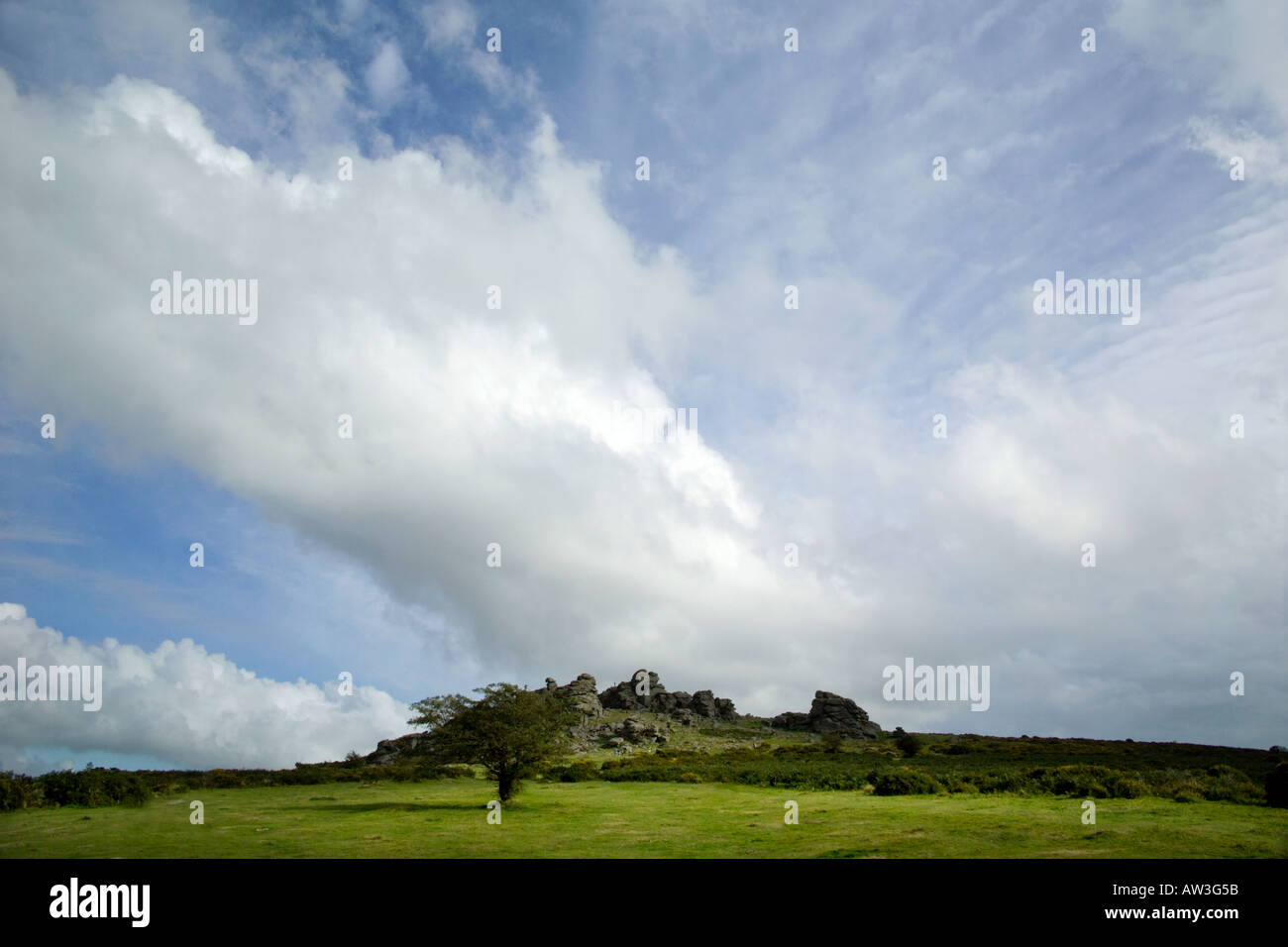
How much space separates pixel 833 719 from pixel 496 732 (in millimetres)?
115130

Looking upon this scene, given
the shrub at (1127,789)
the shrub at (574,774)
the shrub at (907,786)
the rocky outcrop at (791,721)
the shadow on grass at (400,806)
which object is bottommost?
the rocky outcrop at (791,721)

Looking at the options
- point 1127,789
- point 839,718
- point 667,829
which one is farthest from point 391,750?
point 1127,789

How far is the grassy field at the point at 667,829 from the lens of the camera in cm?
2622

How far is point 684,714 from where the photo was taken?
140 meters

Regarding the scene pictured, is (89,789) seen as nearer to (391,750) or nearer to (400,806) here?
(400,806)

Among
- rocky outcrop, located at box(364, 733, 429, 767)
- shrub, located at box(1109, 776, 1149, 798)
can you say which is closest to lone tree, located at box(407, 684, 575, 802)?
shrub, located at box(1109, 776, 1149, 798)

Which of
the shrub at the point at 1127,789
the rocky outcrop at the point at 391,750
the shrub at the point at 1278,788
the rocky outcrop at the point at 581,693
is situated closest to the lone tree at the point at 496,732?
the shrub at the point at 1127,789

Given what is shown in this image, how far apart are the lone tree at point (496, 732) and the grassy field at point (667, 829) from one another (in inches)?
111

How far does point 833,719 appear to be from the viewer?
145 m

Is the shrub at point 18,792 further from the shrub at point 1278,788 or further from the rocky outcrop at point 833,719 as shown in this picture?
the rocky outcrop at point 833,719

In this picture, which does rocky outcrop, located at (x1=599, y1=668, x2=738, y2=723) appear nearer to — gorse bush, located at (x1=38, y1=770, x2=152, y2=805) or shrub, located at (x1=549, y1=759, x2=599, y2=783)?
shrub, located at (x1=549, y1=759, x2=599, y2=783)

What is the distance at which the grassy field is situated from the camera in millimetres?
26219
